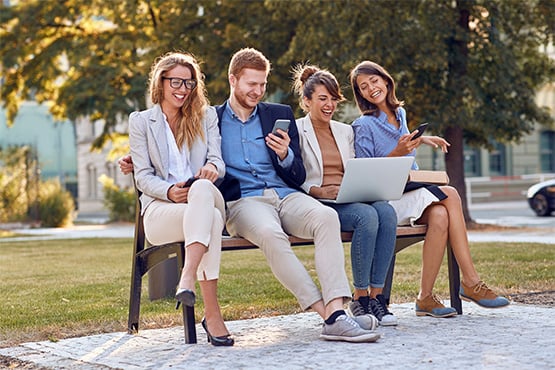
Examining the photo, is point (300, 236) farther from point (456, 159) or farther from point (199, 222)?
point (456, 159)

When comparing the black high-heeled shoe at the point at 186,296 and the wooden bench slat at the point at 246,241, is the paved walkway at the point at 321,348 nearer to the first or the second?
the black high-heeled shoe at the point at 186,296

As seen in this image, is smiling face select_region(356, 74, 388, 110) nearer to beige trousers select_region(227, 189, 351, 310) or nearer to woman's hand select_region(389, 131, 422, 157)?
woman's hand select_region(389, 131, 422, 157)

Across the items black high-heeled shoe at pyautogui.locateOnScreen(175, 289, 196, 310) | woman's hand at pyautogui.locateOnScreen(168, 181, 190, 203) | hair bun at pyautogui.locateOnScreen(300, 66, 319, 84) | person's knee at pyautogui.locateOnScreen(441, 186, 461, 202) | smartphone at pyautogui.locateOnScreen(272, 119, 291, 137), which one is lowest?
black high-heeled shoe at pyautogui.locateOnScreen(175, 289, 196, 310)

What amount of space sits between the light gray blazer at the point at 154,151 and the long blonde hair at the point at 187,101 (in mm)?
58

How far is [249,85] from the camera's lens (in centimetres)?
615

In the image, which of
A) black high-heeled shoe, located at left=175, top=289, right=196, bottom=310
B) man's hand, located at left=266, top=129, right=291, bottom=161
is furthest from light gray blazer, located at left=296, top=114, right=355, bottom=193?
black high-heeled shoe, located at left=175, top=289, right=196, bottom=310

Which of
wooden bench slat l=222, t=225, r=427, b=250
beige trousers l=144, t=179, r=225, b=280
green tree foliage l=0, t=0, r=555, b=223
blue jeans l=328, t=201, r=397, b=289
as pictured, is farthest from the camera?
green tree foliage l=0, t=0, r=555, b=223

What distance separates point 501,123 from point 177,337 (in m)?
15.1

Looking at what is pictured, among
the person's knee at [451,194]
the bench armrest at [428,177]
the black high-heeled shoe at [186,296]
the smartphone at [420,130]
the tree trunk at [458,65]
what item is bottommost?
the black high-heeled shoe at [186,296]

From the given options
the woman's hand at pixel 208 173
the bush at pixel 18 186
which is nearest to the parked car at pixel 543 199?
the bush at pixel 18 186

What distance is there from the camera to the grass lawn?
275 inches

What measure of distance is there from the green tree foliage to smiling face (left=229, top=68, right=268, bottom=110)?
40.0ft

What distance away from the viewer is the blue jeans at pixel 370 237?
6023 millimetres

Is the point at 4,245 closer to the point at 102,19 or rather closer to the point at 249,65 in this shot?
the point at 102,19
